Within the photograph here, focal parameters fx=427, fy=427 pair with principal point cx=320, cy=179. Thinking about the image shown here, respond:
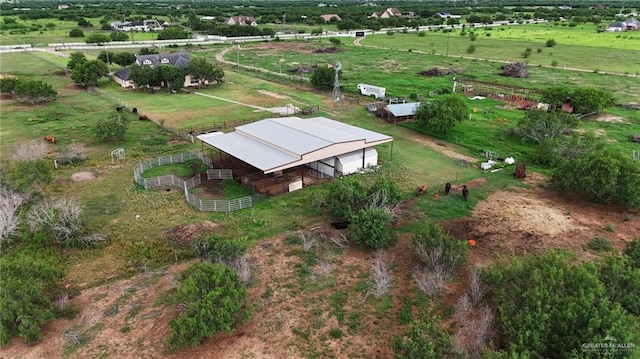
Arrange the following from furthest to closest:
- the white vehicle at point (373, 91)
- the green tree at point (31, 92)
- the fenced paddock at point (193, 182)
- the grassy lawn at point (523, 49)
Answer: the grassy lawn at point (523, 49)
the white vehicle at point (373, 91)
the green tree at point (31, 92)
the fenced paddock at point (193, 182)

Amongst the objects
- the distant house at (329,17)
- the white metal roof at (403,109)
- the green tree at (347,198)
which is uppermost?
the distant house at (329,17)

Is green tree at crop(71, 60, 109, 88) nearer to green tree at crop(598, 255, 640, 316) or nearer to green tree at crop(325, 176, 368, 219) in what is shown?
green tree at crop(325, 176, 368, 219)

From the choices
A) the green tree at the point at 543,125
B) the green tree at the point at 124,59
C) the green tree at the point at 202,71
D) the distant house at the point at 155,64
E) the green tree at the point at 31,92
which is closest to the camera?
the green tree at the point at 543,125

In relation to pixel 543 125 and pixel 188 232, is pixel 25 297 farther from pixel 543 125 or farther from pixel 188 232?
pixel 543 125

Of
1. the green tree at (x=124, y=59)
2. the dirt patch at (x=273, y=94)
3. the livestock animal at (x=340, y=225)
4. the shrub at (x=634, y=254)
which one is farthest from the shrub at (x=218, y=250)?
the green tree at (x=124, y=59)

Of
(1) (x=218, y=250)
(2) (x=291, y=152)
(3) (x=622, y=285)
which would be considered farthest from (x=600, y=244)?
(1) (x=218, y=250)

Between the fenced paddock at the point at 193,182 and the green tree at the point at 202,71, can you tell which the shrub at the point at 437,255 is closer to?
the fenced paddock at the point at 193,182

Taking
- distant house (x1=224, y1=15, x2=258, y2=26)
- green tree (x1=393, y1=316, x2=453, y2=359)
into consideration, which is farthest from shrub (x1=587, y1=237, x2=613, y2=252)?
distant house (x1=224, y1=15, x2=258, y2=26)
